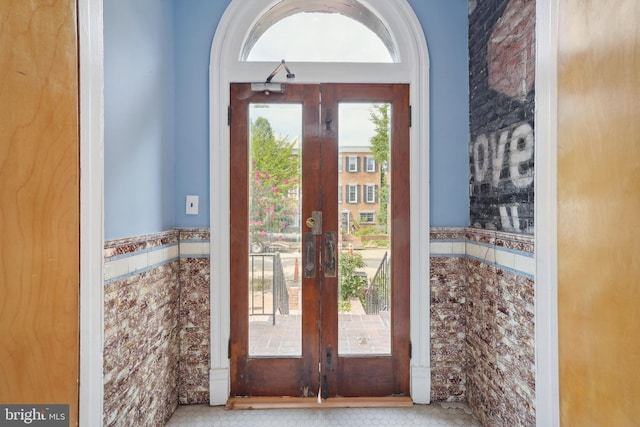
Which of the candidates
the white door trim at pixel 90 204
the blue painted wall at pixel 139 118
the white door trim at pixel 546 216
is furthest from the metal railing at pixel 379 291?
the white door trim at pixel 90 204

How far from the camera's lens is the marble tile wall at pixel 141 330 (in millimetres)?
1499

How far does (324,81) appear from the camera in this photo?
7.34 feet

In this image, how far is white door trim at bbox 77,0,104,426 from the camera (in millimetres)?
1092

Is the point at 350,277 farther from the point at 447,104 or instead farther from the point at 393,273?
the point at 447,104

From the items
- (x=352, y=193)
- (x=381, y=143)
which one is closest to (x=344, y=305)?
(x=352, y=193)

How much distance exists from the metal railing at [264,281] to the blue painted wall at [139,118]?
59 centimetres

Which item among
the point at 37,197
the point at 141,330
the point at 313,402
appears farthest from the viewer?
the point at 313,402

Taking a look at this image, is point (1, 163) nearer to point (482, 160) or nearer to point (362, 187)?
point (362, 187)

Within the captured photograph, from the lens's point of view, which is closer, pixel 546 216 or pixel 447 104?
pixel 546 216

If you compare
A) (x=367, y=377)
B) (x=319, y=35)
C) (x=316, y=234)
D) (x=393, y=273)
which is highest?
(x=319, y=35)

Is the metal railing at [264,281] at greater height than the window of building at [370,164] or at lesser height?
lesser

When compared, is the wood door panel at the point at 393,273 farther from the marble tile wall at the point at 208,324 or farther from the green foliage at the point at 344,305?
the marble tile wall at the point at 208,324

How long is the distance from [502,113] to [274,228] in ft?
4.80

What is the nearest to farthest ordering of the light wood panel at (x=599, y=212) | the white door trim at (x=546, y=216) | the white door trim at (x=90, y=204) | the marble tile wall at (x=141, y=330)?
the light wood panel at (x=599, y=212) → the white door trim at (x=90, y=204) → the white door trim at (x=546, y=216) → the marble tile wall at (x=141, y=330)
